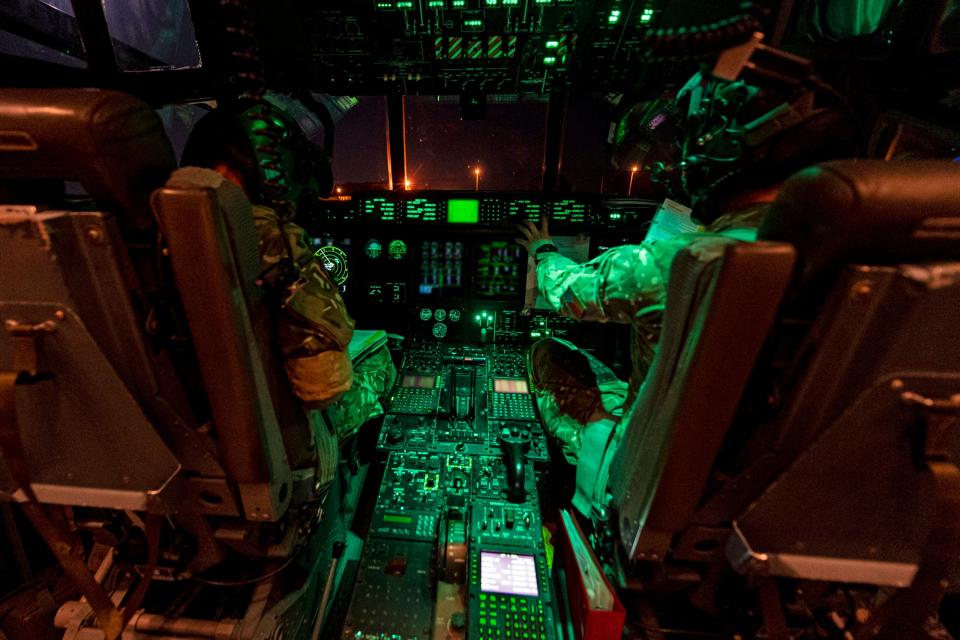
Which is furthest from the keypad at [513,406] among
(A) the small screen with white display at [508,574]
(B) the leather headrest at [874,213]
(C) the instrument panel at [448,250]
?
(B) the leather headrest at [874,213]

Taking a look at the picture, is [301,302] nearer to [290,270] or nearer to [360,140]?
[290,270]

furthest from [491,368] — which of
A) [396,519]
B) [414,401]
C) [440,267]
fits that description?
[396,519]

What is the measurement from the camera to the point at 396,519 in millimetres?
1419

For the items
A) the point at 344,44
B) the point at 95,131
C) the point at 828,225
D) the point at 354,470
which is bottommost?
the point at 354,470

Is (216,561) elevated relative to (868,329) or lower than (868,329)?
lower

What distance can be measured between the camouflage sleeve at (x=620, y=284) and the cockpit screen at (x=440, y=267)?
0.84m

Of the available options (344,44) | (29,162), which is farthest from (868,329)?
(344,44)

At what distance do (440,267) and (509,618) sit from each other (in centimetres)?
160

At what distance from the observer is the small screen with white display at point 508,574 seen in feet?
3.89

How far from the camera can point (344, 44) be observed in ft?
5.57

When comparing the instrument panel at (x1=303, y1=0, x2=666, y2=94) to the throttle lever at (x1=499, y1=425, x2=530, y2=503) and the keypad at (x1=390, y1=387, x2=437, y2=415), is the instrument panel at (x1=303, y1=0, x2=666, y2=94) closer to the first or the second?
the keypad at (x1=390, y1=387, x2=437, y2=415)

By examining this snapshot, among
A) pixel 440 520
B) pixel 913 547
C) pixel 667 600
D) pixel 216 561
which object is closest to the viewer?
pixel 913 547

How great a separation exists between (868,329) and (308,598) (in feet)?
5.16

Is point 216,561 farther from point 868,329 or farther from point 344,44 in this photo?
point 344,44
